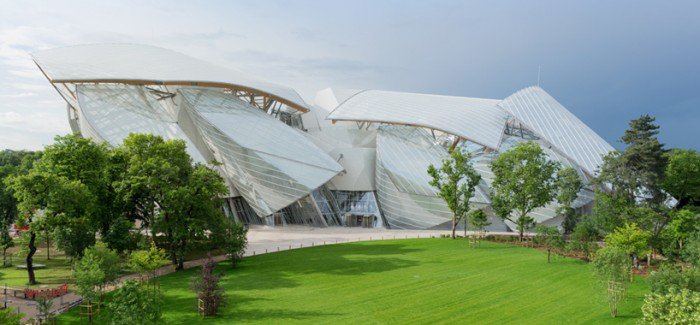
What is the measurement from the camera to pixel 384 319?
1989cm

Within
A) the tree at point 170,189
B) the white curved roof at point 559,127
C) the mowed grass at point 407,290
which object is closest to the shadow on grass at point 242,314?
the mowed grass at point 407,290

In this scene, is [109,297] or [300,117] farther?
[300,117]

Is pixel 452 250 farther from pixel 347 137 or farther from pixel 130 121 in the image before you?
pixel 130 121

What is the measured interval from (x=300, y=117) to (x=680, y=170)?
152 feet

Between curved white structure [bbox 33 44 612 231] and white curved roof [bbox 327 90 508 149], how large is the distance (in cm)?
18

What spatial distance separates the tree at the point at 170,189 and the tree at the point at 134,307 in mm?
11705

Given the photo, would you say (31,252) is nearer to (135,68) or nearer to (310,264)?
(310,264)

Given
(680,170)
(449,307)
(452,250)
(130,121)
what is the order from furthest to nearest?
(130,121), (680,170), (452,250), (449,307)

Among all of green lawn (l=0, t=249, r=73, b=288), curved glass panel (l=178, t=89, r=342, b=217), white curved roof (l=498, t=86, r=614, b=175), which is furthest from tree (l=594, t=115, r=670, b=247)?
green lawn (l=0, t=249, r=73, b=288)

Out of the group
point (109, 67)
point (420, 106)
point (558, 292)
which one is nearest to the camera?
point (558, 292)

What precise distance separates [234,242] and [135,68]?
108 ft

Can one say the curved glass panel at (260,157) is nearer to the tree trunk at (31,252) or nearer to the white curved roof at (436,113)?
the white curved roof at (436,113)

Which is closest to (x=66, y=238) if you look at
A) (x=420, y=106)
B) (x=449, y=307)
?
(x=449, y=307)

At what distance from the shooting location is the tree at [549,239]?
31.2 m
